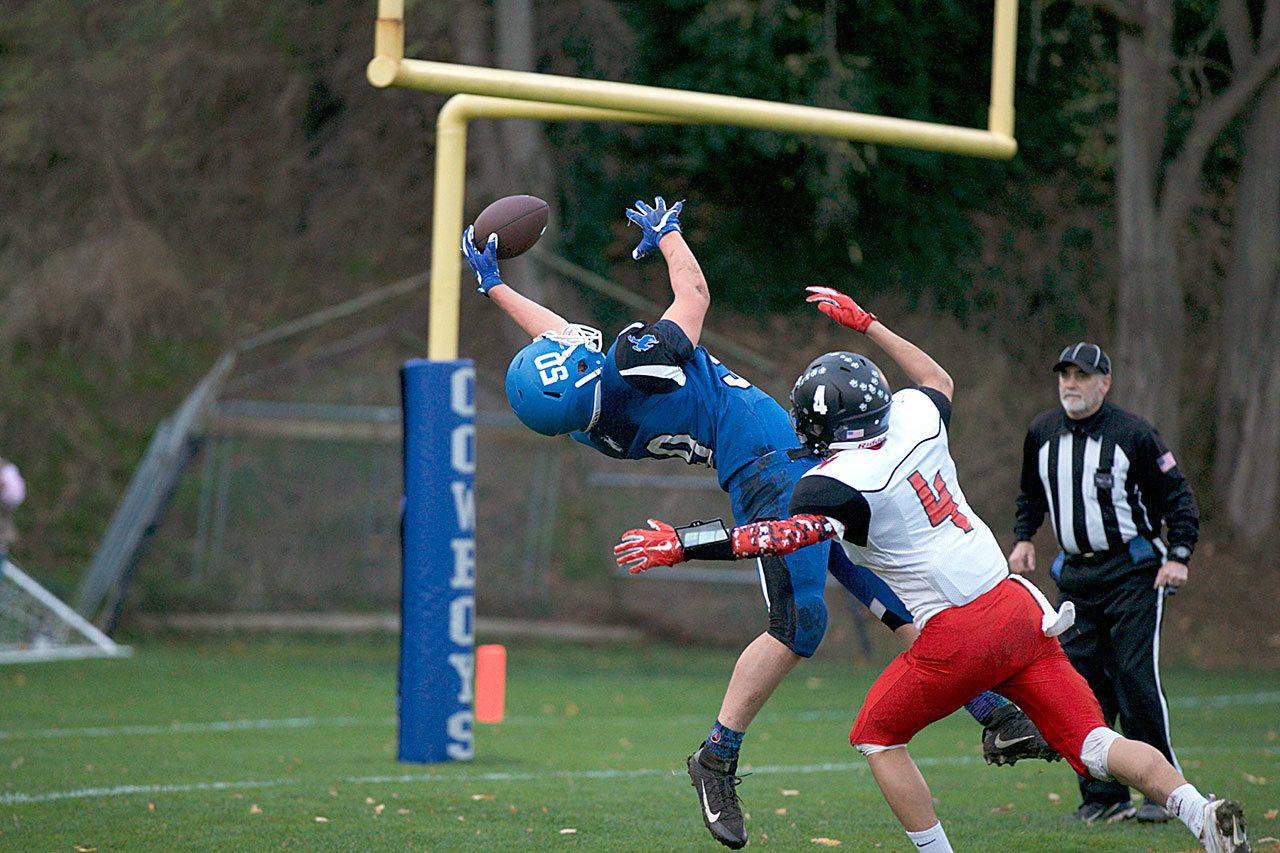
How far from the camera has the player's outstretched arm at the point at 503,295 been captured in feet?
18.8

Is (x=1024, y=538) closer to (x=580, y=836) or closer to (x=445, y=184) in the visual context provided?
(x=580, y=836)

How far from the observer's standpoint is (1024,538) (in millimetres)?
7152

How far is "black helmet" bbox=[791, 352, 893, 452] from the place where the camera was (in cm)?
456

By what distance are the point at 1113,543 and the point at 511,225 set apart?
287 centimetres

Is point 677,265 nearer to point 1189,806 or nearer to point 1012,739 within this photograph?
point 1012,739

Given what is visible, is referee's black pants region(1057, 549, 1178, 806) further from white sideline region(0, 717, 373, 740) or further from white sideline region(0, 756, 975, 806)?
white sideline region(0, 717, 373, 740)

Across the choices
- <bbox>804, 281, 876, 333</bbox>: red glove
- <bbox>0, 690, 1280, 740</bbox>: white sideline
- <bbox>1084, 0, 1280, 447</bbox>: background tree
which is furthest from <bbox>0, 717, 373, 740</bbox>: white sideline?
<bbox>1084, 0, 1280, 447</bbox>: background tree

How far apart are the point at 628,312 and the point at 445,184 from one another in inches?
380

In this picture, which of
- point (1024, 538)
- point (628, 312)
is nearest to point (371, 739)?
point (1024, 538)

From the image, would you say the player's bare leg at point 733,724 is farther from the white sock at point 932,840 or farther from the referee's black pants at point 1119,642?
the referee's black pants at point 1119,642

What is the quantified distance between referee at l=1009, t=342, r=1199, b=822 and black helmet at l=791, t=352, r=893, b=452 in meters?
2.30

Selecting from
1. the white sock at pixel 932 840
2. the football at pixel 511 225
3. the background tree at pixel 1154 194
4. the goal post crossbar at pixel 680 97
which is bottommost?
the white sock at pixel 932 840

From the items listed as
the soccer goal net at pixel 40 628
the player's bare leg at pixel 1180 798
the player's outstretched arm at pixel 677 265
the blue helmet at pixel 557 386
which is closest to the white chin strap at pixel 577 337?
the blue helmet at pixel 557 386

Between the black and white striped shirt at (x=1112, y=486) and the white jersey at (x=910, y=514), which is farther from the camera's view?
the black and white striped shirt at (x=1112, y=486)
